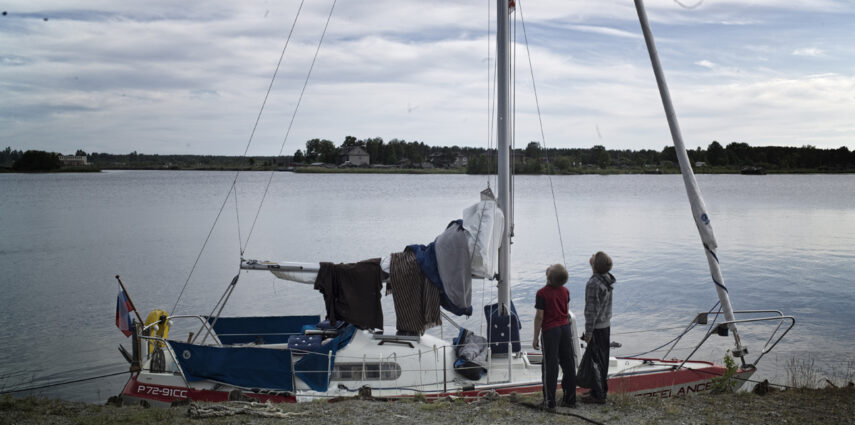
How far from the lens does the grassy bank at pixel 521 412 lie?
25.4ft

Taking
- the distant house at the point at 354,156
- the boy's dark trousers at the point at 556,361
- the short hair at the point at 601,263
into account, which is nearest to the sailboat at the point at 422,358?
the boy's dark trousers at the point at 556,361

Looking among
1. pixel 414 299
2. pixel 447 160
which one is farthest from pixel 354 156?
pixel 414 299

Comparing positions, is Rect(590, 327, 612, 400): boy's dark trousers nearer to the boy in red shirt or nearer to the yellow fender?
the boy in red shirt

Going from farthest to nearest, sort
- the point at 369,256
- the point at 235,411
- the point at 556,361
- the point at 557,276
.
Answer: the point at 369,256
the point at 235,411
the point at 556,361
the point at 557,276

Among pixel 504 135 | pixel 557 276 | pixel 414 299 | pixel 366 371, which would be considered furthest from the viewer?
pixel 504 135

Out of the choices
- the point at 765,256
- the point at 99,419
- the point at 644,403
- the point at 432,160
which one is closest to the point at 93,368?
the point at 99,419

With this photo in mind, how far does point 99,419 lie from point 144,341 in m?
2.69

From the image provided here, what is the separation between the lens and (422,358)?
10602mm

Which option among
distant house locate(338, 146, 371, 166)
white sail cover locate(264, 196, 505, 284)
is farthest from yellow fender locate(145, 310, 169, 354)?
distant house locate(338, 146, 371, 166)

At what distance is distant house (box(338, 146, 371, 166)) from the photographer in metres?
191

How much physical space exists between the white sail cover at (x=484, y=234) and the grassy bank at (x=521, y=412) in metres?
2.52

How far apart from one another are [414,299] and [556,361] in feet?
11.5

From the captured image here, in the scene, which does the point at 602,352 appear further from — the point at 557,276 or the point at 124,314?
the point at 124,314

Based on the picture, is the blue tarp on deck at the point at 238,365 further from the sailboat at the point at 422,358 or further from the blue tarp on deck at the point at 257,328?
the blue tarp on deck at the point at 257,328
